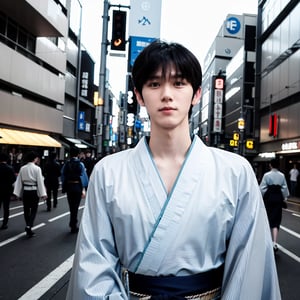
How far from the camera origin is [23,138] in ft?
69.1

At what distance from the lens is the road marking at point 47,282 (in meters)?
4.34

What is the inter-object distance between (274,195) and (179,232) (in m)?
5.97

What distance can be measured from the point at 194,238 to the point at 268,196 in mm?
5934

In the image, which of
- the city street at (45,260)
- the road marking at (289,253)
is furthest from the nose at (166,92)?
the road marking at (289,253)

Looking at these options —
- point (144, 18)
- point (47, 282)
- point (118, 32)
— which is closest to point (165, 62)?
point (47, 282)

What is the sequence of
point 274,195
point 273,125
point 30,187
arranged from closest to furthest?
point 274,195
point 30,187
point 273,125

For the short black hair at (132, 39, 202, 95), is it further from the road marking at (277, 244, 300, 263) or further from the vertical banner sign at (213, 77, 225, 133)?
the vertical banner sign at (213, 77, 225, 133)

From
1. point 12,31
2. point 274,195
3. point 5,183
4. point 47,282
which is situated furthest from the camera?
point 12,31

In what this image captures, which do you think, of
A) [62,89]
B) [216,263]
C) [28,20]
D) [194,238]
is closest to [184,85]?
[194,238]

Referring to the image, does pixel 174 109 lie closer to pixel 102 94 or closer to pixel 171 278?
pixel 171 278

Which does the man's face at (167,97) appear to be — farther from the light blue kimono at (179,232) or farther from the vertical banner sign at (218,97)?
the vertical banner sign at (218,97)

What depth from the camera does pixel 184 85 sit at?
75.8 inches

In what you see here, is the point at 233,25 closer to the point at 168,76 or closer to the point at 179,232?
the point at 168,76

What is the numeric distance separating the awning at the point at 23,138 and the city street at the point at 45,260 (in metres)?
10.0
